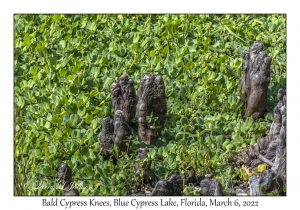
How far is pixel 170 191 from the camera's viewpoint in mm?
7867

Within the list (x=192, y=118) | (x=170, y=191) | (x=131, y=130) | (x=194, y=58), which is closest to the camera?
(x=170, y=191)

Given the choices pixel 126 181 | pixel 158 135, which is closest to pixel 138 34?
pixel 158 135

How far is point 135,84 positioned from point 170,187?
8.22ft

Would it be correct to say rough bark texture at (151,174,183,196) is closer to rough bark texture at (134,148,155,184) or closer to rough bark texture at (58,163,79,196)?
rough bark texture at (134,148,155,184)

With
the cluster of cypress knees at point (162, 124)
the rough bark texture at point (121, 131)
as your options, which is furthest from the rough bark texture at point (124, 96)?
the rough bark texture at point (121, 131)

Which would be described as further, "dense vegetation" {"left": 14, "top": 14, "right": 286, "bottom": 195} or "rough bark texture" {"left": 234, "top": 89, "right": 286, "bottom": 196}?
"dense vegetation" {"left": 14, "top": 14, "right": 286, "bottom": 195}

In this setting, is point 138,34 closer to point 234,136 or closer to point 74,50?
point 74,50

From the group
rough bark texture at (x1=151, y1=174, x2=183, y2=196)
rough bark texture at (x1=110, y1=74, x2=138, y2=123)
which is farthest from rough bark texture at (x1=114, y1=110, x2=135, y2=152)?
rough bark texture at (x1=151, y1=174, x2=183, y2=196)

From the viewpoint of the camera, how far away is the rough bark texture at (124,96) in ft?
29.9

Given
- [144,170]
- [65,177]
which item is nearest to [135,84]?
[144,170]

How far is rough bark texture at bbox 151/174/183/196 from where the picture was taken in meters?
7.79

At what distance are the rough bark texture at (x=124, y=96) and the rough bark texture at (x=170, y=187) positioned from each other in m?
1.40

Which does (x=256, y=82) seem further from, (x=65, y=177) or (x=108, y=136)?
(x=65, y=177)
